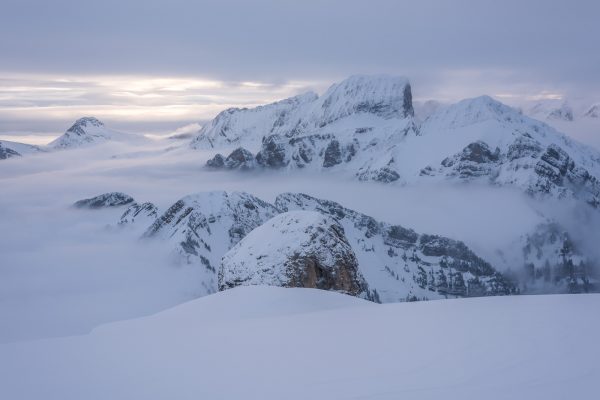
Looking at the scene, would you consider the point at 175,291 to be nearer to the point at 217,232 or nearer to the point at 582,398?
the point at 217,232

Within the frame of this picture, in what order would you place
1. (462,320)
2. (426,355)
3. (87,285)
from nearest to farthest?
(426,355)
(462,320)
(87,285)

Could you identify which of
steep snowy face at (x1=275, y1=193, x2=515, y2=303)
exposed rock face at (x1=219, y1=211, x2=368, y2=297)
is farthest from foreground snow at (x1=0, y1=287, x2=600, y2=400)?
steep snowy face at (x1=275, y1=193, x2=515, y2=303)

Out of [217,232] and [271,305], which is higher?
[271,305]

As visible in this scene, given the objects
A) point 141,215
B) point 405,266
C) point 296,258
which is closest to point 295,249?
point 296,258

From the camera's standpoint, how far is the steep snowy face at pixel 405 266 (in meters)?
162

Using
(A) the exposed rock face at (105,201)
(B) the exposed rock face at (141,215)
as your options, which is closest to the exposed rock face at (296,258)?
(B) the exposed rock face at (141,215)

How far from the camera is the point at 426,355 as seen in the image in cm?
685

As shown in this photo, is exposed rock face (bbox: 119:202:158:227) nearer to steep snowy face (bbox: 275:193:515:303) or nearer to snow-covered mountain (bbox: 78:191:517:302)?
snow-covered mountain (bbox: 78:191:517:302)

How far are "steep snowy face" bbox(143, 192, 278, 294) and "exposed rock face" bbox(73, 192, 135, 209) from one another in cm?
4977

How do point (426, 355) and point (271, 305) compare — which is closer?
point (426, 355)

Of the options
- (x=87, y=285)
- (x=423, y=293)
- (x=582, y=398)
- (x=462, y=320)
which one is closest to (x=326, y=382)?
(x=582, y=398)

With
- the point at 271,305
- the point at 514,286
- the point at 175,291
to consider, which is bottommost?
the point at 514,286

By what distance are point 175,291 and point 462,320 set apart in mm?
80635

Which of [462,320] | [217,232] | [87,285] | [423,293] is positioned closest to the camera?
[462,320]
